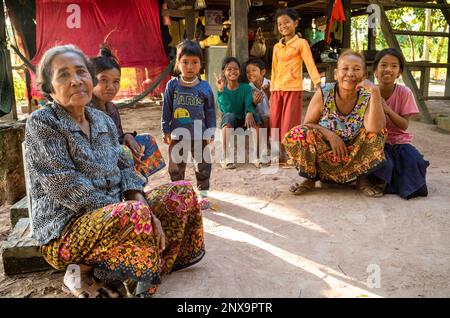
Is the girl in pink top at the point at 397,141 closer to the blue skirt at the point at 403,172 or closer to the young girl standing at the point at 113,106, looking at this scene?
the blue skirt at the point at 403,172

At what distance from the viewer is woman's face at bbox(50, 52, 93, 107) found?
1.73m

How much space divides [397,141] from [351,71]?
0.77m

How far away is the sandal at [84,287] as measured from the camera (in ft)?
5.93

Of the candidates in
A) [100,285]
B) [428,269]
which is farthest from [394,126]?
[100,285]

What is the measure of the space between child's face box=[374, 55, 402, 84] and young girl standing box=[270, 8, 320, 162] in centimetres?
91

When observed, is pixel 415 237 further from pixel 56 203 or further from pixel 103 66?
pixel 103 66

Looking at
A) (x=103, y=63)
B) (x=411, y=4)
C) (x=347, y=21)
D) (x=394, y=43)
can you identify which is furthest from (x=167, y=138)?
(x=347, y=21)

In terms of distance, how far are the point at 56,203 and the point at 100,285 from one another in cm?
45

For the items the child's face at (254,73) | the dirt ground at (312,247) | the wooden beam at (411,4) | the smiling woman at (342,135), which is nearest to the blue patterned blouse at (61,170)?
the dirt ground at (312,247)

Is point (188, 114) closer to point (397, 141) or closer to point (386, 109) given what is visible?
point (386, 109)

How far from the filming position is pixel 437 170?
399 centimetres

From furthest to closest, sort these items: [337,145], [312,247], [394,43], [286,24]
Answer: [394,43], [286,24], [337,145], [312,247]

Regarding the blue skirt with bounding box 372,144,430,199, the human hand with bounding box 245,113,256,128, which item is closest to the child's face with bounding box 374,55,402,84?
the blue skirt with bounding box 372,144,430,199

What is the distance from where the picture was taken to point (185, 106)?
3189 mm
